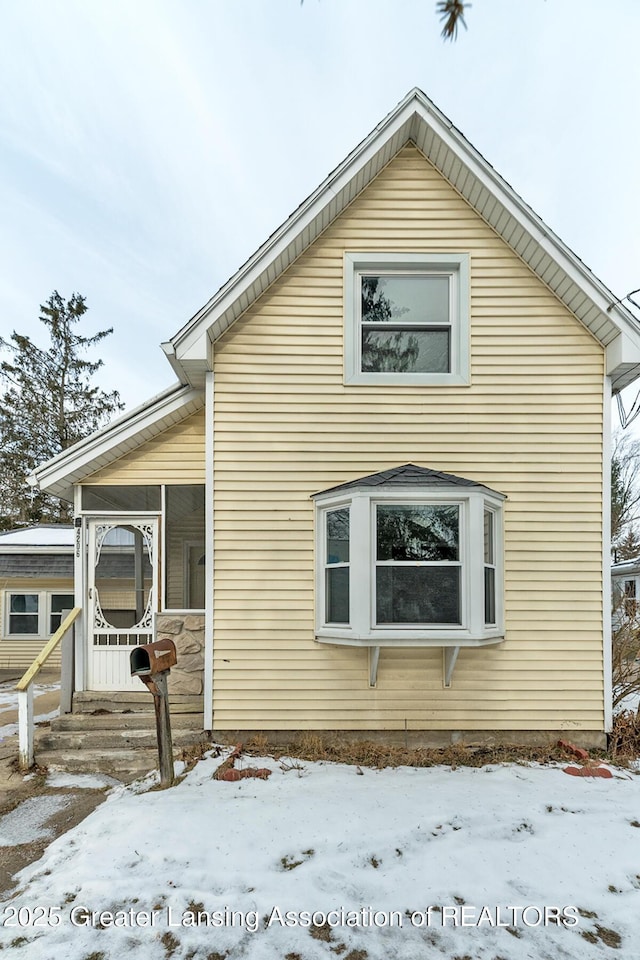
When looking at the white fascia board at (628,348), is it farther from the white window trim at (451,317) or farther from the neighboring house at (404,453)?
the white window trim at (451,317)

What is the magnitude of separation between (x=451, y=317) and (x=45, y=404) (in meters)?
18.5

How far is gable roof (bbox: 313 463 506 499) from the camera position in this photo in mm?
5047

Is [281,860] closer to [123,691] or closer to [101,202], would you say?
[123,691]

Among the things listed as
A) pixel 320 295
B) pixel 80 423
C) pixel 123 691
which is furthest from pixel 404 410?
pixel 80 423

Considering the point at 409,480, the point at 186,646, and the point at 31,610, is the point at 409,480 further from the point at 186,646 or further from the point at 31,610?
the point at 31,610

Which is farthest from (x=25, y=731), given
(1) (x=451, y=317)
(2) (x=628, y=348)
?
(2) (x=628, y=348)

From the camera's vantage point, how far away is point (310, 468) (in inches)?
219

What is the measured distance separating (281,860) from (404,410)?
428 cm

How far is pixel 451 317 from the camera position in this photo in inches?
225

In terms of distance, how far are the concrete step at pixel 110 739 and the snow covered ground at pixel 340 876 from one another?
0.74 meters

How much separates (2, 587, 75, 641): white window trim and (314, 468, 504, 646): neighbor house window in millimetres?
8932

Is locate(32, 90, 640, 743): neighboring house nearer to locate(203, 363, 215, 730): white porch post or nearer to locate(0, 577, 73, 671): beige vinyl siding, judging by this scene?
locate(203, 363, 215, 730): white porch post

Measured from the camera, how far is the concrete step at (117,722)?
5.39 meters

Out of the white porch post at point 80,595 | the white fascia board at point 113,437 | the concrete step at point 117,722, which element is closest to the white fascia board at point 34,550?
the white porch post at point 80,595
